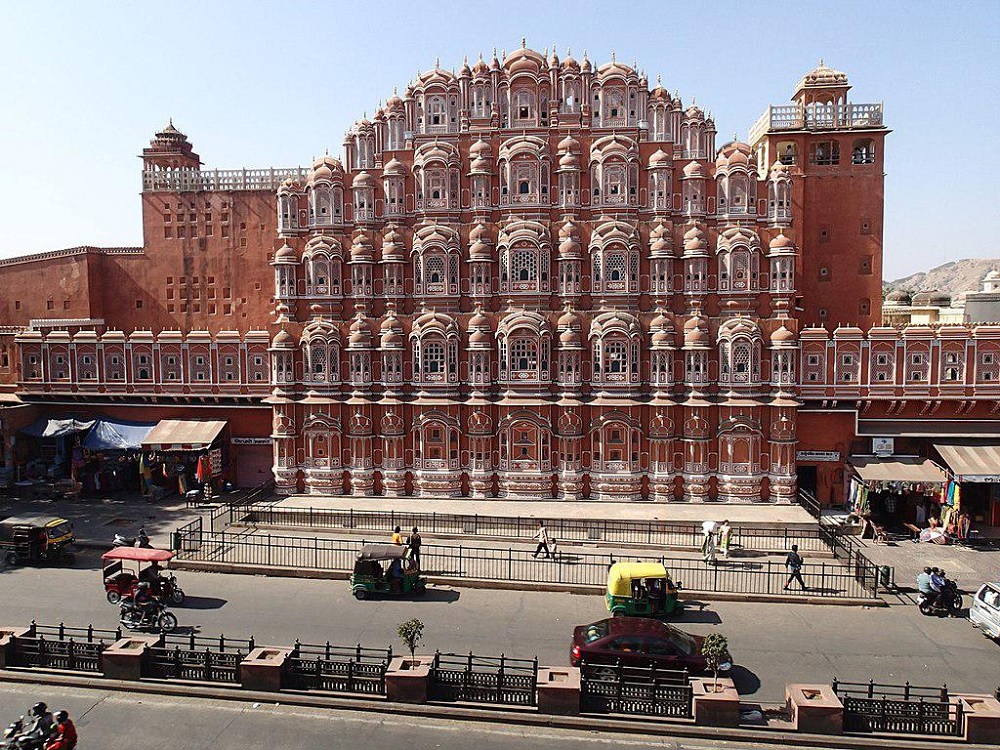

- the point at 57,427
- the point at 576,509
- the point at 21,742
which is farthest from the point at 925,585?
the point at 57,427

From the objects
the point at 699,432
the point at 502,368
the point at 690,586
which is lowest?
the point at 690,586

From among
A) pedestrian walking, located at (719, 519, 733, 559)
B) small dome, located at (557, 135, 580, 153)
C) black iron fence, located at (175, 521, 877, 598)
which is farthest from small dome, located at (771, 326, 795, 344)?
small dome, located at (557, 135, 580, 153)

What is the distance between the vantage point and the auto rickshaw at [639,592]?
74.3 feet

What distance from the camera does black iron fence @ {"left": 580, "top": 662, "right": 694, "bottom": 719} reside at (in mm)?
15992

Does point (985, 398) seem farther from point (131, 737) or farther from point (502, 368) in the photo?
point (131, 737)

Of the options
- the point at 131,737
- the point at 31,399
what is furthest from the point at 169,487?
the point at 131,737

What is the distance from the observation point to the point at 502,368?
36.2 m

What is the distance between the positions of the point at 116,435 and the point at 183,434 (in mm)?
3815

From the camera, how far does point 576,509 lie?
1348 inches

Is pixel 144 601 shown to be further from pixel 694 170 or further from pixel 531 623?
pixel 694 170

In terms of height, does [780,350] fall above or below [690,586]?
above

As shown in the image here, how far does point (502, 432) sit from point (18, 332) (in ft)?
92.6

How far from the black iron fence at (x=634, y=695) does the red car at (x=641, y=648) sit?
1.41 meters

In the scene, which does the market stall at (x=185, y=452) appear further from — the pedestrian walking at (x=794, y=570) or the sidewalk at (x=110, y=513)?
the pedestrian walking at (x=794, y=570)
